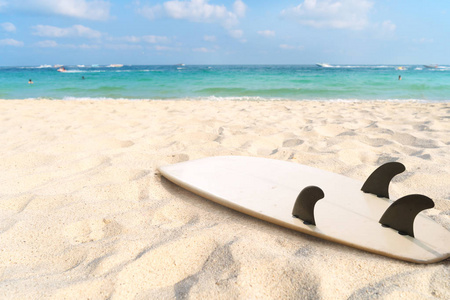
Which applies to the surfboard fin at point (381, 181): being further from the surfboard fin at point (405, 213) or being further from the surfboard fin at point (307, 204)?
the surfboard fin at point (307, 204)

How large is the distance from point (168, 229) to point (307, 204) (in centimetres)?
54

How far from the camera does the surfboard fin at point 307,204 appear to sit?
42.8 inches

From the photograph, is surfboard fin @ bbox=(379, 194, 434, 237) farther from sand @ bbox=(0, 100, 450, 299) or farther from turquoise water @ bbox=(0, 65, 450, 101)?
turquoise water @ bbox=(0, 65, 450, 101)

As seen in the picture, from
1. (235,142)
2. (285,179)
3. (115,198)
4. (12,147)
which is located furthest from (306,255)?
(12,147)

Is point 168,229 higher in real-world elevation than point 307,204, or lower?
lower

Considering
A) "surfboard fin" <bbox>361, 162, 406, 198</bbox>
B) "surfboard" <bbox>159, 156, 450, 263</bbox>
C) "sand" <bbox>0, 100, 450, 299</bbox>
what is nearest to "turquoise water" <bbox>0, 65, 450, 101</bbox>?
"sand" <bbox>0, 100, 450, 299</bbox>

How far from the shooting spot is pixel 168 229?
3.97ft

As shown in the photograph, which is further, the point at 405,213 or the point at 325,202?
the point at 325,202

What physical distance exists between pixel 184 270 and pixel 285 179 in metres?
0.77

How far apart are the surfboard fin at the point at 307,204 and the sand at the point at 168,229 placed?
0.07 meters

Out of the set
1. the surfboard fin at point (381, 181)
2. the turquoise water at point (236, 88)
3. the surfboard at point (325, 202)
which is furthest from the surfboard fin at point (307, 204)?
the turquoise water at point (236, 88)

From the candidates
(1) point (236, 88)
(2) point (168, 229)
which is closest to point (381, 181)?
(2) point (168, 229)

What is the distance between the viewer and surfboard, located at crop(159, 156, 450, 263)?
1.04 metres

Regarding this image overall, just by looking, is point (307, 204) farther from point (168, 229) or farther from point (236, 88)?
point (236, 88)
